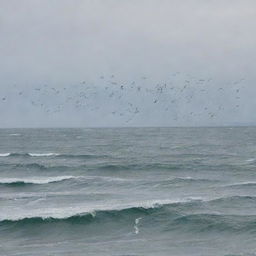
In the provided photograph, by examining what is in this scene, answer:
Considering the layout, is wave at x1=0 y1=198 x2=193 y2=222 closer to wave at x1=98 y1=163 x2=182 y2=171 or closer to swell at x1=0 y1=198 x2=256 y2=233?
swell at x1=0 y1=198 x2=256 y2=233

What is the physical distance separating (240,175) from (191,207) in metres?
19.2

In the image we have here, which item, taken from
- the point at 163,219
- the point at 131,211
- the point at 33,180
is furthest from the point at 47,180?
the point at 163,219

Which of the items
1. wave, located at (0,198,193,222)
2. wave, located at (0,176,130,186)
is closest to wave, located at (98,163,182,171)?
wave, located at (0,176,130,186)

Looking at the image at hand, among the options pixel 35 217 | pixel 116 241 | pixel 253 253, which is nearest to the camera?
pixel 253 253

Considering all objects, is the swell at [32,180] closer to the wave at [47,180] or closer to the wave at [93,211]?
the wave at [47,180]

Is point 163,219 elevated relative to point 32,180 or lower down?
lower down

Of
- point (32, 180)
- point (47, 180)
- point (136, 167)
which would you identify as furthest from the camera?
point (136, 167)

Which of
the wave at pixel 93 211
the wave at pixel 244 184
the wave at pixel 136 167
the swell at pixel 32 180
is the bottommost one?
the wave at pixel 244 184

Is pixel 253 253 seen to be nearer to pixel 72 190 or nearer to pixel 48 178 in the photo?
pixel 72 190

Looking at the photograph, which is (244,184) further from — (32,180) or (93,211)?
(32,180)

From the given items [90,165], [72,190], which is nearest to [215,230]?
[72,190]

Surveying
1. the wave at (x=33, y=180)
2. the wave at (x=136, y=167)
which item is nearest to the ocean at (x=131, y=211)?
the wave at (x=33, y=180)

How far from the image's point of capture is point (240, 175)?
60.1 meters

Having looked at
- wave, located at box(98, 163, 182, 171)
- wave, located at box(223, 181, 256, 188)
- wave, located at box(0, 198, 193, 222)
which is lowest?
wave, located at box(223, 181, 256, 188)
